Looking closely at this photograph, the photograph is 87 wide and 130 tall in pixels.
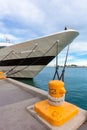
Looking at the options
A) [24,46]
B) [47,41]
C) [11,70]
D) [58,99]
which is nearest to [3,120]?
[58,99]

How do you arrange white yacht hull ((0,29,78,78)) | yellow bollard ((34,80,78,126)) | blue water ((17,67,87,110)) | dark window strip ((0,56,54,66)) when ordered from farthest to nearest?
dark window strip ((0,56,54,66)) < white yacht hull ((0,29,78,78)) < blue water ((17,67,87,110)) < yellow bollard ((34,80,78,126))

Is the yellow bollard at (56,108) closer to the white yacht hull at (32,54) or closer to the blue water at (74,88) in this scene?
the blue water at (74,88)

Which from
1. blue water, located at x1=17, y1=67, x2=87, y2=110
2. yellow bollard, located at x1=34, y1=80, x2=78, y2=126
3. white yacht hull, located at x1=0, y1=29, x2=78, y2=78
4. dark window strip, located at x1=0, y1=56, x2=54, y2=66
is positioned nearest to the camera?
yellow bollard, located at x1=34, y1=80, x2=78, y2=126

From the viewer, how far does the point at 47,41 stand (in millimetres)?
8766

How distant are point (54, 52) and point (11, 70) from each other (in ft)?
14.5

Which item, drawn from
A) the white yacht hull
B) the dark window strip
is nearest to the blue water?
the white yacht hull

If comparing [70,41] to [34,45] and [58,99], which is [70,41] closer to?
[34,45]

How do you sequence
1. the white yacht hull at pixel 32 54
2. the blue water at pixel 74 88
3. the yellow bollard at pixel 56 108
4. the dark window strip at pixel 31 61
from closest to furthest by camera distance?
the yellow bollard at pixel 56 108
the blue water at pixel 74 88
the white yacht hull at pixel 32 54
the dark window strip at pixel 31 61

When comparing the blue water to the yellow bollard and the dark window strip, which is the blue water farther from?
the yellow bollard

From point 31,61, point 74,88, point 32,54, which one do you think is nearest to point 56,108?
point 32,54

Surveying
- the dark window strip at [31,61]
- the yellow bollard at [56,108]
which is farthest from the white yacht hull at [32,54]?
the yellow bollard at [56,108]

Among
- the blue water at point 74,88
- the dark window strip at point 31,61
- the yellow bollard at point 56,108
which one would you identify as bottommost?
the blue water at point 74,88

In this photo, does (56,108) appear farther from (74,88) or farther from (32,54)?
(74,88)

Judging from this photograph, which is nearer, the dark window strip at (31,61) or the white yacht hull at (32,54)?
the white yacht hull at (32,54)
